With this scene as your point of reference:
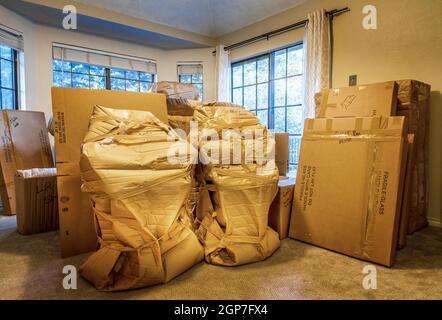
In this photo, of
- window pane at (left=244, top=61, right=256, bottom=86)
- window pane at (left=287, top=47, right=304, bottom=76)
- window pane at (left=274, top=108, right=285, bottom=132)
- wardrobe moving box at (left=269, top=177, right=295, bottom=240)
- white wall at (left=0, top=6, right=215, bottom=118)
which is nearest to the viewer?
wardrobe moving box at (left=269, top=177, right=295, bottom=240)

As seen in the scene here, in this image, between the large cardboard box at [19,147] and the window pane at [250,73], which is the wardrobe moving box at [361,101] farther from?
the large cardboard box at [19,147]

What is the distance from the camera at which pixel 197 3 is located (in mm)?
3979

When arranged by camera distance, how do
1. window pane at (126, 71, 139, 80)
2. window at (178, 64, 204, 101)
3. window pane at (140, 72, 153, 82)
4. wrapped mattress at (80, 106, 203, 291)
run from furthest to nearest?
window at (178, 64, 204, 101)
window pane at (140, 72, 153, 82)
window pane at (126, 71, 139, 80)
wrapped mattress at (80, 106, 203, 291)

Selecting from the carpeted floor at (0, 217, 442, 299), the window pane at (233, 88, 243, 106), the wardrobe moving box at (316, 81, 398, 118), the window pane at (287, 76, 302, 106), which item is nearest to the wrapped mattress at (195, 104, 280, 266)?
the carpeted floor at (0, 217, 442, 299)

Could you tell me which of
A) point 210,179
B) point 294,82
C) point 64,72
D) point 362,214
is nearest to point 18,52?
point 64,72

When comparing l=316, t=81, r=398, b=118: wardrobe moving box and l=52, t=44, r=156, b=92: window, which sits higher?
l=52, t=44, r=156, b=92: window

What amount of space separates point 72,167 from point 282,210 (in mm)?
1565

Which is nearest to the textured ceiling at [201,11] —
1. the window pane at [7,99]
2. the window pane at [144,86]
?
the window pane at [144,86]

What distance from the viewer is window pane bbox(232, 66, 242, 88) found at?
451 centimetres

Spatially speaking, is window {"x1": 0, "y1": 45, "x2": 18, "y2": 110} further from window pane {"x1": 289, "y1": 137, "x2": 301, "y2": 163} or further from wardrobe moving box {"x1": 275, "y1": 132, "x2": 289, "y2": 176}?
window pane {"x1": 289, "y1": 137, "x2": 301, "y2": 163}

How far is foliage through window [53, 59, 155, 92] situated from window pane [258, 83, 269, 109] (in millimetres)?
1806

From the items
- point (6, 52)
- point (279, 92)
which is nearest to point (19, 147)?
point (6, 52)

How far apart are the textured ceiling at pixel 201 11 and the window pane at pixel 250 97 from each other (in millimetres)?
945
